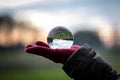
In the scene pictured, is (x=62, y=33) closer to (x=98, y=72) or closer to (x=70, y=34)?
(x=70, y=34)

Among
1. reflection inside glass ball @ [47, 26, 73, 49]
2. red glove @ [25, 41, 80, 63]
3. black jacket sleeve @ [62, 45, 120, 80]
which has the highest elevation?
reflection inside glass ball @ [47, 26, 73, 49]

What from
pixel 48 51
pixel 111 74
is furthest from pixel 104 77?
pixel 48 51

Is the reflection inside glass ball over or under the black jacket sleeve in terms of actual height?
over

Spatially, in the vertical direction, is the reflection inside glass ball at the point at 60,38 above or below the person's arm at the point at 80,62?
above

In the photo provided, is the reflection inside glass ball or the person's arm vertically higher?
the reflection inside glass ball
